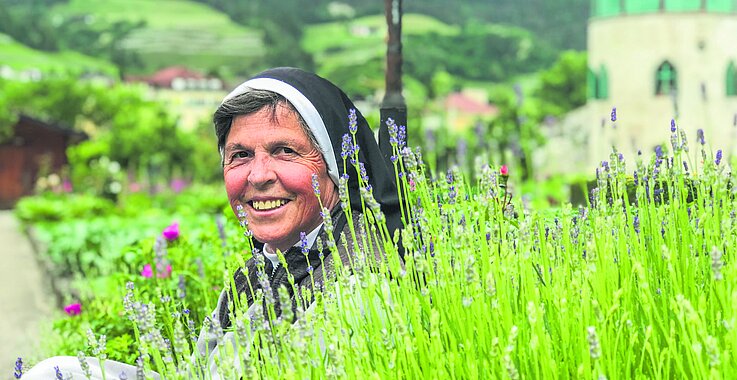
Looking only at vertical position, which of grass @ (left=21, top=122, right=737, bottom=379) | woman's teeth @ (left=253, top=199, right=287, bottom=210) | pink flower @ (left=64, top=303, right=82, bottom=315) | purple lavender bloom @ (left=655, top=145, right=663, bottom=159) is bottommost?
pink flower @ (left=64, top=303, right=82, bottom=315)

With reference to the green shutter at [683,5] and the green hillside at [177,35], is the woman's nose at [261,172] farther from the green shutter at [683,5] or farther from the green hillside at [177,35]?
the green hillside at [177,35]

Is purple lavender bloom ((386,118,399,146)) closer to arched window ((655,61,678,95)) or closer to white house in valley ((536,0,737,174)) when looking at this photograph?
white house in valley ((536,0,737,174))

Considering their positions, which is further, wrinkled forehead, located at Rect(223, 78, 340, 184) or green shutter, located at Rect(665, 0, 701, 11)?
green shutter, located at Rect(665, 0, 701, 11)

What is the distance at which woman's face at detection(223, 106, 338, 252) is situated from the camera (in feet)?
9.52

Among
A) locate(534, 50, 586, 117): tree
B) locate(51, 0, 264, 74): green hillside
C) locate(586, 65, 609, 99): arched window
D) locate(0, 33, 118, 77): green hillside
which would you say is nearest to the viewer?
locate(586, 65, 609, 99): arched window

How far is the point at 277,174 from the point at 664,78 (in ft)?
115

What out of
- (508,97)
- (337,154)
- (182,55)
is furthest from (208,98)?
(337,154)

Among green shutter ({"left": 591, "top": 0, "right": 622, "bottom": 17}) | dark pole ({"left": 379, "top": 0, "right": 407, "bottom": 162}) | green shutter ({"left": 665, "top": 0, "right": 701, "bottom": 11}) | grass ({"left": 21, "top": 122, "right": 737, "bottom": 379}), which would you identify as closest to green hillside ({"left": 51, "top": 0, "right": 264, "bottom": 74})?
green shutter ({"left": 591, "top": 0, "right": 622, "bottom": 17})

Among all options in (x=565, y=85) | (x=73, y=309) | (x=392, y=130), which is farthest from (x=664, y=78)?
(x=565, y=85)

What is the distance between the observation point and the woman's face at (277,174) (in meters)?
2.90

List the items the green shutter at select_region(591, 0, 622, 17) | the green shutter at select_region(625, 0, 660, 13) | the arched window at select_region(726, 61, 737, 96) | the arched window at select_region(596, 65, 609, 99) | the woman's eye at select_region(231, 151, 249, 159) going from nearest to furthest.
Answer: the woman's eye at select_region(231, 151, 249, 159) < the arched window at select_region(726, 61, 737, 96) < the arched window at select_region(596, 65, 609, 99) < the green shutter at select_region(625, 0, 660, 13) < the green shutter at select_region(591, 0, 622, 17)

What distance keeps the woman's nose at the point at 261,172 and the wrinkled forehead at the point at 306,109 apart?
16 cm

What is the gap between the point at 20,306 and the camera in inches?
377

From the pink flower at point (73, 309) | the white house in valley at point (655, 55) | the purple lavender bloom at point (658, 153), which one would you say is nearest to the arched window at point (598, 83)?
the white house in valley at point (655, 55)
